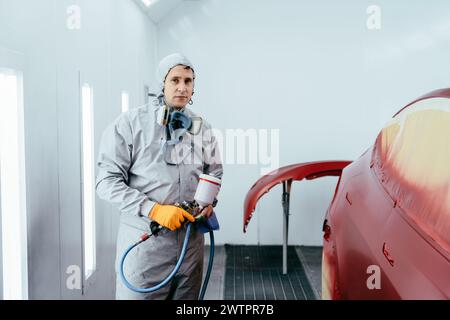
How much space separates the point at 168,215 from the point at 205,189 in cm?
21

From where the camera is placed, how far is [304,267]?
14.4 ft

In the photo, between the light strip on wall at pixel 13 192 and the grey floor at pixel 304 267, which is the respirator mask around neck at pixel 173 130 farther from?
the grey floor at pixel 304 267

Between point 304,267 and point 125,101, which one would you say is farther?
point 304,267

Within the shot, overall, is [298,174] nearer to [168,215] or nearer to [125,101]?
[125,101]

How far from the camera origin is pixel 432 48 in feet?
15.6

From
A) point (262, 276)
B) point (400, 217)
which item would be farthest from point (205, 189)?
point (262, 276)

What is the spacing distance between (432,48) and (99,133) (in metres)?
3.53

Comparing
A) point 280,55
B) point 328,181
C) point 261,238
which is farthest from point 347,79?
point 261,238

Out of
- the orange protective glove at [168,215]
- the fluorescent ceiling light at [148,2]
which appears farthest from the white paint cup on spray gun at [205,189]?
the fluorescent ceiling light at [148,2]

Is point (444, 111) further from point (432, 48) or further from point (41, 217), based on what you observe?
point (432, 48)

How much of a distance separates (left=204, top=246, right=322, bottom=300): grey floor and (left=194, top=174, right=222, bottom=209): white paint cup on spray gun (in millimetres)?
1680

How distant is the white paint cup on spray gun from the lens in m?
2.07

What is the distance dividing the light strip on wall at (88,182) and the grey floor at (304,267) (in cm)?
107

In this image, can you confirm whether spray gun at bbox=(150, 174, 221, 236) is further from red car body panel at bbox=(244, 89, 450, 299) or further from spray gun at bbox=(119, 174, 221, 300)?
red car body panel at bbox=(244, 89, 450, 299)
